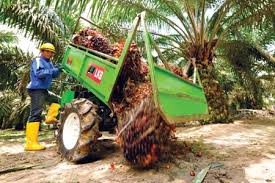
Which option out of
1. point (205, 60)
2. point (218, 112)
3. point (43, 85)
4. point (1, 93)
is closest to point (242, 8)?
point (205, 60)

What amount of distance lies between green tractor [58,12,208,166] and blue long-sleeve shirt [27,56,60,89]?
309 mm

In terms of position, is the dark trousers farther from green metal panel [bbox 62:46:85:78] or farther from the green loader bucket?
the green loader bucket

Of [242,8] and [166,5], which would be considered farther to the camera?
[166,5]

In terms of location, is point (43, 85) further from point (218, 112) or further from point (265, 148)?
point (218, 112)

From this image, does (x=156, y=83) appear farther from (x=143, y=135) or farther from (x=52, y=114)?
(x=52, y=114)

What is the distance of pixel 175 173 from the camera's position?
147 inches

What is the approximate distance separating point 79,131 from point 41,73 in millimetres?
1495

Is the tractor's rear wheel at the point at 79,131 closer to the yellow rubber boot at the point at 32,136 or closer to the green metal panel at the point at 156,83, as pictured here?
the green metal panel at the point at 156,83

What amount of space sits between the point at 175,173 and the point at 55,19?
706 centimetres

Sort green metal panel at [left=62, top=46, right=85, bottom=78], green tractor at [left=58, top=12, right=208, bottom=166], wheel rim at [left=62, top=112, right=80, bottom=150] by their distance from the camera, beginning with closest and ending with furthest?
green tractor at [left=58, top=12, right=208, bottom=166], wheel rim at [left=62, top=112, right=80, bottom=150], green metal panel at [left=62, top=46, right=85, bottom=78]

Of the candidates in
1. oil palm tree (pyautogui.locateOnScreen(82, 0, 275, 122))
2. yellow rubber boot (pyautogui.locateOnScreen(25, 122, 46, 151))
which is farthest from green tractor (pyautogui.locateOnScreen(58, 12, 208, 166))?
oil palm tree (pyautogui.locateOnScreen(82, 0, 275, 122))

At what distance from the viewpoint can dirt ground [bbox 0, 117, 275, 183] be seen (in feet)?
12.0

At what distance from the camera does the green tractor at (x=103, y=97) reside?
3664 mm

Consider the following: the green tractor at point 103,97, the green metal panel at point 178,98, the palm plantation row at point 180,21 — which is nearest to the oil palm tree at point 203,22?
the palm plantation row at point 180,21
